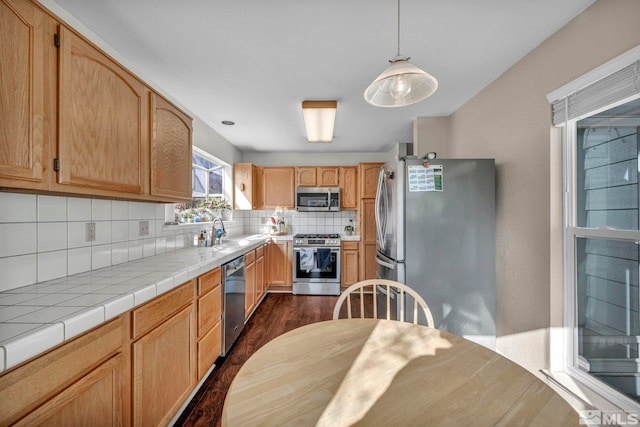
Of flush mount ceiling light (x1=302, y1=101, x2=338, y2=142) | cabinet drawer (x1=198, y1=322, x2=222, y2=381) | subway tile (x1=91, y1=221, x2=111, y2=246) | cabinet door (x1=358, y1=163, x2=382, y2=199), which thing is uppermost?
flush mount ceiling light (x1=302, y1=101, x2=338, y2=142)

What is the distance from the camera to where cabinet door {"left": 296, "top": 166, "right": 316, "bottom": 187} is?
4156 mm

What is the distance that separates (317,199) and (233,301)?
2231 millimetres

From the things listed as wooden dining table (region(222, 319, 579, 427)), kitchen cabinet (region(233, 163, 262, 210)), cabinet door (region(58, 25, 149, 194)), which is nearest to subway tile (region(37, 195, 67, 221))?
cabinet door (region(58, 25, 149, 194))

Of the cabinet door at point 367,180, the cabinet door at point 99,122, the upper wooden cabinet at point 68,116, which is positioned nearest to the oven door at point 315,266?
the cabinet door at point 367,180

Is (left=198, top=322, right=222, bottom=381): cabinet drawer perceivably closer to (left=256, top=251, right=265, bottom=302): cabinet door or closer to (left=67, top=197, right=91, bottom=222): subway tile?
(left=67, top=197, right=91, bottom=222): subway tile

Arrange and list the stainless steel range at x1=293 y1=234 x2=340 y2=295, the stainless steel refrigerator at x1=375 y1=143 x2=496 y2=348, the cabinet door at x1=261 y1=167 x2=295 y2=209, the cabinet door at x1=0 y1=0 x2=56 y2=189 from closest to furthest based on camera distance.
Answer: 1. the cabinet door at x1=0 y1=0 x2=56 y2=189
2. the stainless steel refrigerator at x1=375 y1=143 x2=496 y2=348
3. the stainless steel range at x1=293 y1=234 x2=340 y2=295
4. the cabinet door at x1=261 y1=167 x2=295 y2=209

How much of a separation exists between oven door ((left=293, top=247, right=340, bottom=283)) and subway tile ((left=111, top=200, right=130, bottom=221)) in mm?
2345

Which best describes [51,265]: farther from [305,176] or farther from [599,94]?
[305,176]

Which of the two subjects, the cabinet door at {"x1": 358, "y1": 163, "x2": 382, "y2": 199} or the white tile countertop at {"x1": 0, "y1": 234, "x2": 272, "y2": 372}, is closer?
the white tile countertop at {"x1": 0, "y1": 234, "x2": 272, "y2": 372}

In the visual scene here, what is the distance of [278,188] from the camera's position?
13.8 ft

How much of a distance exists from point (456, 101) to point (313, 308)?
291 centimetres

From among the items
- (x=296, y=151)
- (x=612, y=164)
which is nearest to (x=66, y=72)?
(x=612, y=164)

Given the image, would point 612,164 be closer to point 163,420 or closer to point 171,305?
point 171,305

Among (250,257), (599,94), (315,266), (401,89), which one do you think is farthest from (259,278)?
(599,94)
